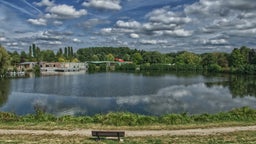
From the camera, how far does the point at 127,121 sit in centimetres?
1794

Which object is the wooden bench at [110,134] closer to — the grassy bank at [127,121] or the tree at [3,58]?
the grassy bank at [127,121]

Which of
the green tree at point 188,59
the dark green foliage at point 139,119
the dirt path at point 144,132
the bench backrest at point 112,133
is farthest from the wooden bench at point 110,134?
the green tree at point 188,59

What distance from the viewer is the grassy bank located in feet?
55.6

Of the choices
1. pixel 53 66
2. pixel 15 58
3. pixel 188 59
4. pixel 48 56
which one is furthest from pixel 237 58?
pixel 48 56

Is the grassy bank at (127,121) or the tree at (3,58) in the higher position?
the tree at (3,58)

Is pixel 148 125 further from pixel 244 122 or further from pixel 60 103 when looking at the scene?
pixel 60 103

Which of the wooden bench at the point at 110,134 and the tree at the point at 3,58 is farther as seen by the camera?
the tree at the point at 3,58

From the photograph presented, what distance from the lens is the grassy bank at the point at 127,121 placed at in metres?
17.0

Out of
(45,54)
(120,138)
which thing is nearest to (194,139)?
(120,138)

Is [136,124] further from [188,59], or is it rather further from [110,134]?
[188,59]

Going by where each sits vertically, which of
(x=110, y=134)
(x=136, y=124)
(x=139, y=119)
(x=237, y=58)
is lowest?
(x=136, y=124)

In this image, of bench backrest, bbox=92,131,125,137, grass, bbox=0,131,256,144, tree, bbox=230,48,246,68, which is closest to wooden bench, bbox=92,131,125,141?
bench backrest, bbox=92,131,125,137

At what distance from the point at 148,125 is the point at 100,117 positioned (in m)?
3.50

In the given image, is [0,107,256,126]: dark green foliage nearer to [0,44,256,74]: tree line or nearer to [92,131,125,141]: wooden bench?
[92,131,125,141]: wooden bench
